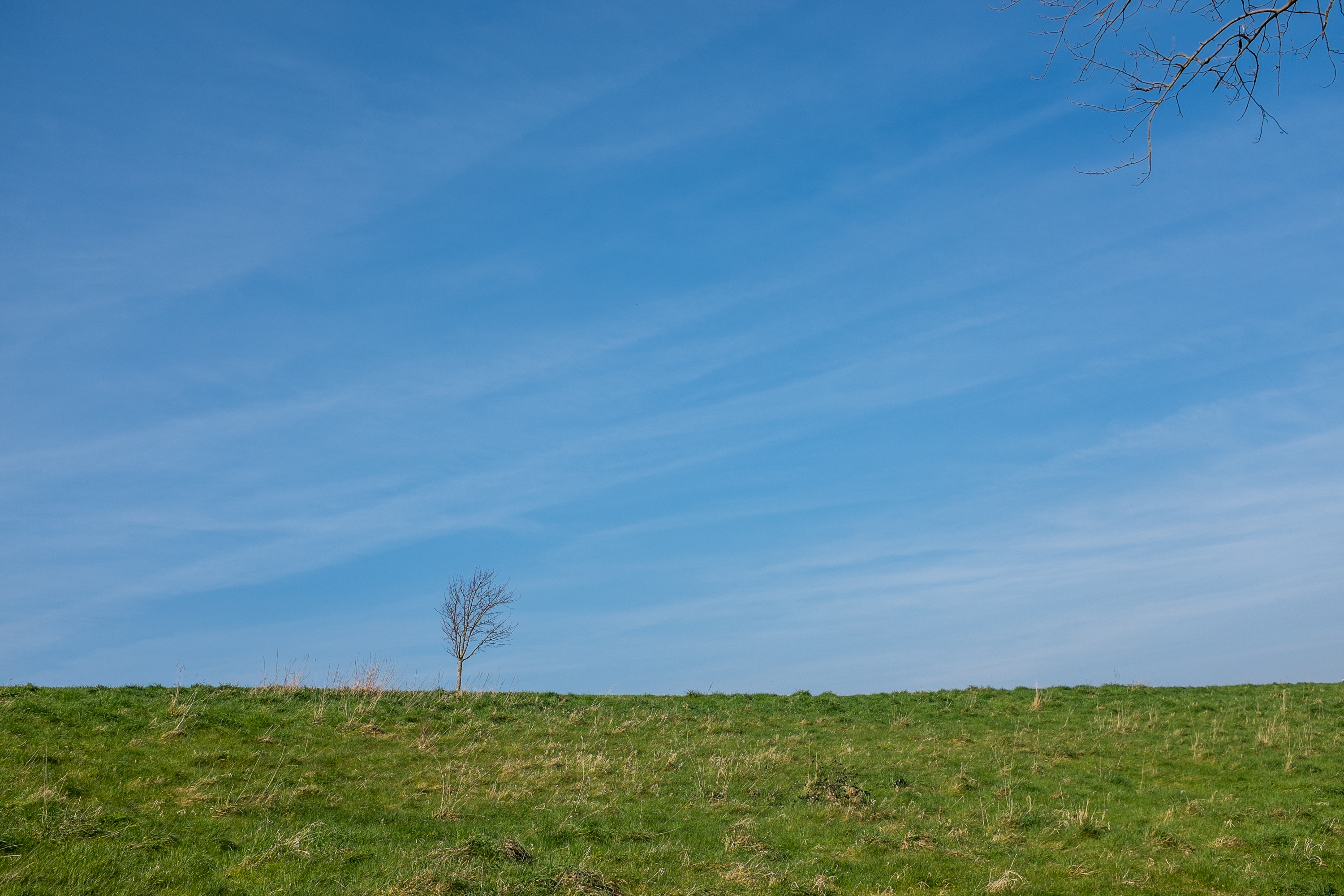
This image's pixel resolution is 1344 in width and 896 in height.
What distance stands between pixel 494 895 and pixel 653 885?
7.93 ft

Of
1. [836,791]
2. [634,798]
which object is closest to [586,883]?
[634,798]

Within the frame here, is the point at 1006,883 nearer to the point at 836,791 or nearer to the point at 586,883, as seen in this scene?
the point at 836,791

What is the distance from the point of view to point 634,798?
58.0ft

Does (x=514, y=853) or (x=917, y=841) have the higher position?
(x=514, y=853)

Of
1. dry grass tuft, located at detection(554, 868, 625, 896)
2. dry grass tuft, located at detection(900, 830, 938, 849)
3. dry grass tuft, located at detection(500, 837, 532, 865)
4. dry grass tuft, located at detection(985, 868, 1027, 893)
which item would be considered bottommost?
dry grass tuft, located at detection(985, 868, 1027, 893)

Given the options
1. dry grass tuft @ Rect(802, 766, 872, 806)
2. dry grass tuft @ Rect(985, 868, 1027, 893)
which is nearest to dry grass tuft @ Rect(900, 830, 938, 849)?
dry grass tuft @ Rect(985, 868, 1027, 893)

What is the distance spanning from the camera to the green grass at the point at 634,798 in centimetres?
1251

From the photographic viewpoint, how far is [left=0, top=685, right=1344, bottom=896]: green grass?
1251 cm

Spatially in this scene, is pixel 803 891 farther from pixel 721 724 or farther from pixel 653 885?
pixel 721 724

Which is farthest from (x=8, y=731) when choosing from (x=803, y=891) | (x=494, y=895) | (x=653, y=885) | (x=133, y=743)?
(x=803, y=891)

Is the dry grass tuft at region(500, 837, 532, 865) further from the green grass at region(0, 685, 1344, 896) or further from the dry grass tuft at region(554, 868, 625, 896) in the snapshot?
the dry grass tuft at region(554, 868, 625, 896)

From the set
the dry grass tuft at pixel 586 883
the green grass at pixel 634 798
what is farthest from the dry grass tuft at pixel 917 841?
the dry grass tuft at pixel 586 883

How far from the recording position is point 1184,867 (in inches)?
556

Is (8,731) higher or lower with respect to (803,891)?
higher
